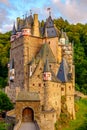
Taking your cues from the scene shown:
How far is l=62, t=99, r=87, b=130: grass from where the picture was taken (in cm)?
5828

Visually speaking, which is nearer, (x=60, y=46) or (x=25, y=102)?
(x=25, y=102)

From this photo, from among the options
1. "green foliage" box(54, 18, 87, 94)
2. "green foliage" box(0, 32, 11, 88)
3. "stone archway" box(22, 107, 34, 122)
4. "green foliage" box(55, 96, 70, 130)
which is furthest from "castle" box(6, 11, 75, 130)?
"green foliage" box(0, 32, 11, 88)

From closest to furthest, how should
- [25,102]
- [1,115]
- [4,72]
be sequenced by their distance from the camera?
1. [25,102]
2. [1,115]
3. [4,72]

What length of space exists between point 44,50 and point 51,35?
9.20 feet

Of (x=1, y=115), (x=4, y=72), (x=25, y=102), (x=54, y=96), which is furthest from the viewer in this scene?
(x=4, y=72)

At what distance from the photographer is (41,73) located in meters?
61.9

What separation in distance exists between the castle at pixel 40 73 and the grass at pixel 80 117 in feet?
4.45

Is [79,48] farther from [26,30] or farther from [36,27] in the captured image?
[26,30]

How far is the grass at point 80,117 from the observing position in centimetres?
5828

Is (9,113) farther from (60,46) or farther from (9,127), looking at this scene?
(60,46)

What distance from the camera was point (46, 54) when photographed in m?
66.4

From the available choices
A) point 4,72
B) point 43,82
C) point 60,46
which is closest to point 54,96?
point 43,82

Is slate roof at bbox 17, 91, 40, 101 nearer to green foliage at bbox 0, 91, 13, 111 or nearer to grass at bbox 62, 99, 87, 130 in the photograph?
grass at bbox 62, 99, 87, 130

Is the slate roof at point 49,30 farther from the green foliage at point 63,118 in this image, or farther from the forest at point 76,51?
the forest at point 76,51
